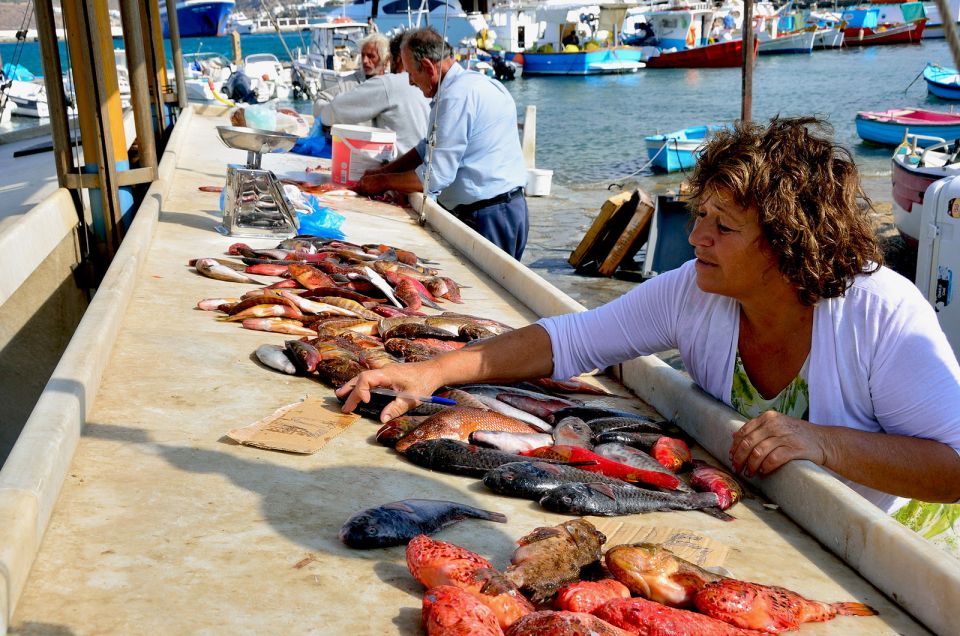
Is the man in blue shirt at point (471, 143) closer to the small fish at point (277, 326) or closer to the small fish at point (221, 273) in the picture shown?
the small fish at point (221, 273)

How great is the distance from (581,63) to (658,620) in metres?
71.0

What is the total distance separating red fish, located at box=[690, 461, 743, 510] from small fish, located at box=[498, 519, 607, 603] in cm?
63

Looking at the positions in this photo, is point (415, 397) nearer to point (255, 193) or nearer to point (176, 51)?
point (255, 193)

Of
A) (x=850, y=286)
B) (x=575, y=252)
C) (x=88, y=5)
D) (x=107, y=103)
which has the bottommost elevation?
(x=575, y=252)

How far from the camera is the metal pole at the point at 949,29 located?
1677 millimetres

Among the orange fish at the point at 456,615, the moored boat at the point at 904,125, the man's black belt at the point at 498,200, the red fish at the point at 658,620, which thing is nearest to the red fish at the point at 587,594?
the red fish at the point at 658,620

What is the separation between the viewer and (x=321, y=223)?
8.06 m

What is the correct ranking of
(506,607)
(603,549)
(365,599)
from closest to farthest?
(506,607), (365,599), (603,549)

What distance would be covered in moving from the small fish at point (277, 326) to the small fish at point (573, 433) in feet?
6.10

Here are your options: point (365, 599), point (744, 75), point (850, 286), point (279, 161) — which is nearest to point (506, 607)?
point (365, 599)

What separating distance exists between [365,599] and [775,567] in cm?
126

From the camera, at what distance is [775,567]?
9.41ft

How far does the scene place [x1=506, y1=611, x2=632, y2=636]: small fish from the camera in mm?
2127

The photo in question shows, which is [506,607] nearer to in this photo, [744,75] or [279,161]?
[279,161]
